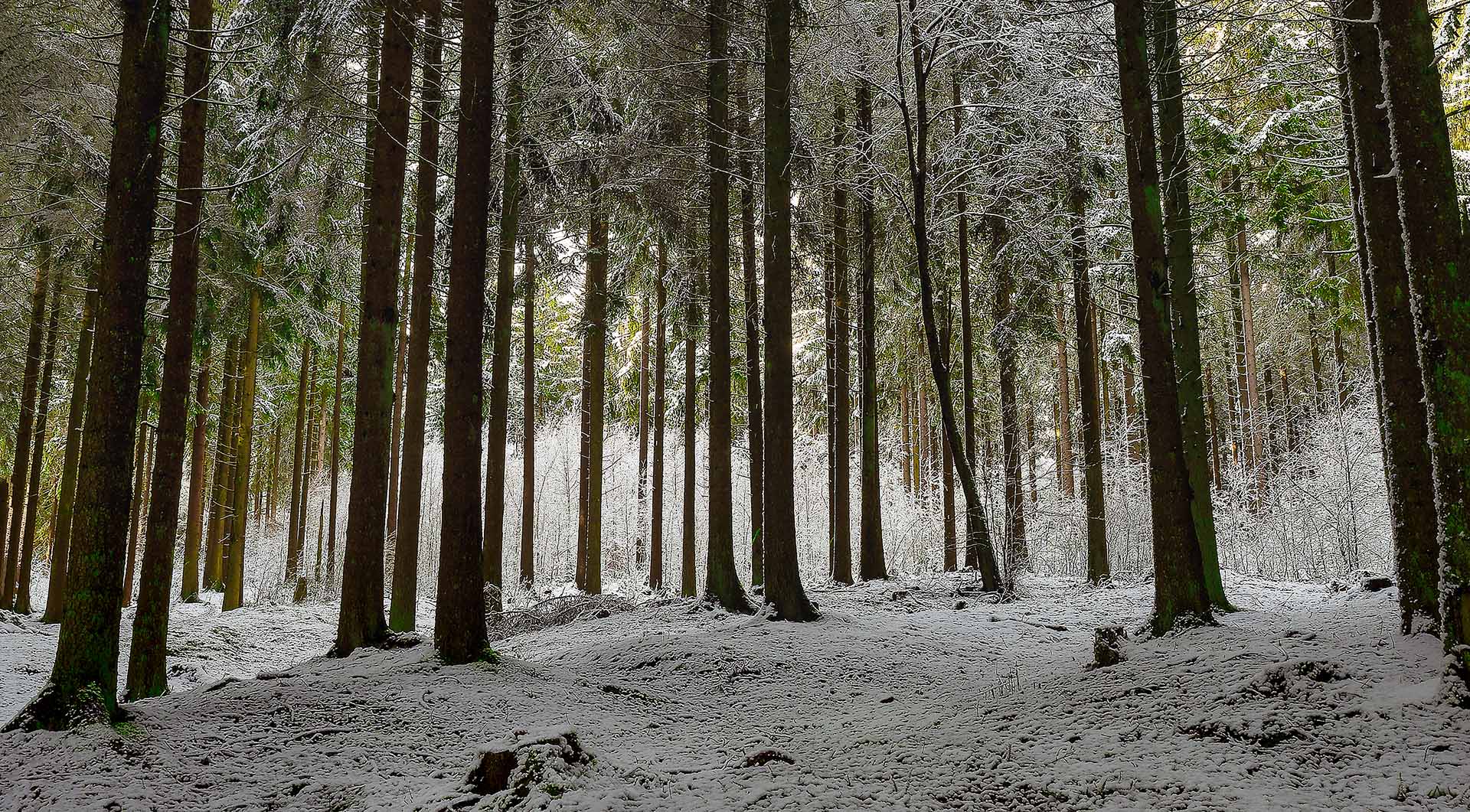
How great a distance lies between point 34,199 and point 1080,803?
1611cm

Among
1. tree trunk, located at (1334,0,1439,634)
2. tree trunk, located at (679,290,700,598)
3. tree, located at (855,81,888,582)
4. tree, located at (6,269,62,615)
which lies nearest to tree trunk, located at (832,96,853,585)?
tree, located at (855,81,888,582)

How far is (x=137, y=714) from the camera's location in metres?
5.21

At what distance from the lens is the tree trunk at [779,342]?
884 cm

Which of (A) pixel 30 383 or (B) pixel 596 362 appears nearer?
(A) pixel 30 383

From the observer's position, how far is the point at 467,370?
6.73 metres

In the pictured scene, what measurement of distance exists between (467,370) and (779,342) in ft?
12.9

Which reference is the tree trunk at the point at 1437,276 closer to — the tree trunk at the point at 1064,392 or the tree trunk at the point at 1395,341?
the tree trunk at the point at 1395,341

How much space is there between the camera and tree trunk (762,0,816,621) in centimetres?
884

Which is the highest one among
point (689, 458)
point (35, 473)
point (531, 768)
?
point (689, 458)

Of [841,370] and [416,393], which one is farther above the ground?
[841,370]

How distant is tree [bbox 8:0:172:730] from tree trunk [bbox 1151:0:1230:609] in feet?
30.1

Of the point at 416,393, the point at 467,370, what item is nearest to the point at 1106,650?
the point at 467,370

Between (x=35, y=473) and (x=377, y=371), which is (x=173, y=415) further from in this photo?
(x=35, y=473)

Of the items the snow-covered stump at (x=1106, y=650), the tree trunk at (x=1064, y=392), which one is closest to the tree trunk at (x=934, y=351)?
the snow-covered stump at (x=1106, y=650)
